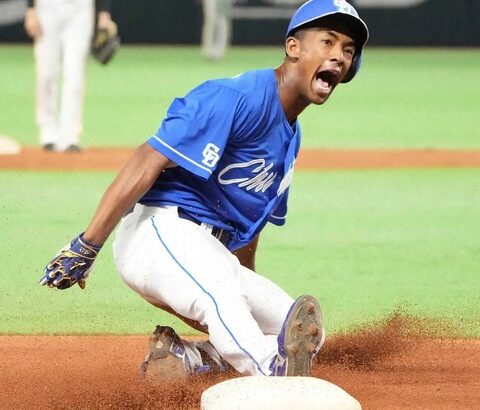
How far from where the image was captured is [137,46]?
1021 inches

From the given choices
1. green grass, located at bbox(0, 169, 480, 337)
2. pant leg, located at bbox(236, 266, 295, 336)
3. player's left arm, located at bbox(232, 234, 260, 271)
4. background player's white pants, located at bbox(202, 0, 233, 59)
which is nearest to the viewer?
pant leg, located at bbox(236, 266, 295, 336)

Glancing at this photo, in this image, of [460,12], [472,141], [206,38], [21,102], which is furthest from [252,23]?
[472,141]

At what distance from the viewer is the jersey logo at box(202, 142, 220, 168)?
14.9 ft

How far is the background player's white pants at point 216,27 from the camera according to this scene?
76.9 ft

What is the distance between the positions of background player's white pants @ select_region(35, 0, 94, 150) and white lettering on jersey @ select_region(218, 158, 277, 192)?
7.18m

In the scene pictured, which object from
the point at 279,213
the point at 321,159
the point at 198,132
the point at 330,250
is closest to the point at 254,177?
the point at 198,132

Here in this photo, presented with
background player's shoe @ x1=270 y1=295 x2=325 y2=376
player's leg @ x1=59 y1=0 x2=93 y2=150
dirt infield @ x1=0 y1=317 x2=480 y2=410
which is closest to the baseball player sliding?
background player's shoe @ x1=270 y1=295 x2=325 y2=376

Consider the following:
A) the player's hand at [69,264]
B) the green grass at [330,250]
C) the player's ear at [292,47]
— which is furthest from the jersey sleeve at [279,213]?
the player's hand at [69,264]

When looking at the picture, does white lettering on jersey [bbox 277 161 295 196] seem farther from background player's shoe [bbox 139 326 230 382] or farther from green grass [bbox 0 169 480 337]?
green grass [bbox 0 169 480 337]

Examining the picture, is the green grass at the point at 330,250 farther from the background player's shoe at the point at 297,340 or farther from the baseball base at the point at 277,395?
the baseball base at the point at 277,395

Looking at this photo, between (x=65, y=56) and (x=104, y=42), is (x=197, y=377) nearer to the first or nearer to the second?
(x=65, y=56)

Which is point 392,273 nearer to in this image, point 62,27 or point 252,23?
point 62,27

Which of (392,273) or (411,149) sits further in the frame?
(411,149)

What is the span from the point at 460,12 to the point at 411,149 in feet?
41.2
